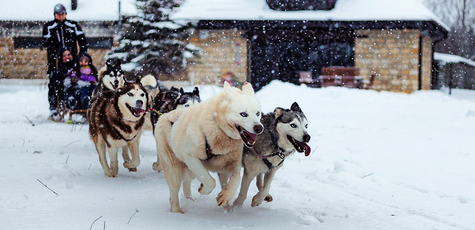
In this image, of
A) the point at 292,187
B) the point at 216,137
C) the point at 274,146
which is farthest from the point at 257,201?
the point at 292,187

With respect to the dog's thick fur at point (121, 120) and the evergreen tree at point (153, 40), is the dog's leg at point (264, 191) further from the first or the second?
the evergreen tree at point (153, 40)

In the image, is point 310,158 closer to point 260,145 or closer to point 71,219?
point 260,145

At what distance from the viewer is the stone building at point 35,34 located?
24922 mm

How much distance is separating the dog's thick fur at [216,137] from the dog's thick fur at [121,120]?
1395 millimetres

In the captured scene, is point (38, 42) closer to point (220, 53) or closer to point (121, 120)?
point (220, 53)

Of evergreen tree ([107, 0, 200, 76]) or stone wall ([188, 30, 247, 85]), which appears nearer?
evergreen tree ([107, 0, 200, 76])

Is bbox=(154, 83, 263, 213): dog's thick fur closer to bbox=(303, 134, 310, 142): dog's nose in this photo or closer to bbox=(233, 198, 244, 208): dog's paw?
bbox=(233, 198, 244, 208): dog's paw

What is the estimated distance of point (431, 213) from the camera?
177 inches

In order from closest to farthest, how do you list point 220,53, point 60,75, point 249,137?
point 249,137
point 60,75
point 220,53

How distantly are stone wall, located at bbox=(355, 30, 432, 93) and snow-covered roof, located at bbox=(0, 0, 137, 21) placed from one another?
10.7 m

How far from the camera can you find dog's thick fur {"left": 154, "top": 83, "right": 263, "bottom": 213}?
3.89m

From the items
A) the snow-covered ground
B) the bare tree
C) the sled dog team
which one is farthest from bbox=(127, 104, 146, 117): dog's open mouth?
the bare tree

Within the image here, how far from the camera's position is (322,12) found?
75.4 feet

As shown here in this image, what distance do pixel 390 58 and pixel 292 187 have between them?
1819cm
